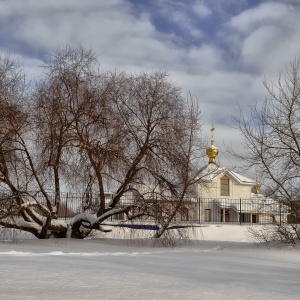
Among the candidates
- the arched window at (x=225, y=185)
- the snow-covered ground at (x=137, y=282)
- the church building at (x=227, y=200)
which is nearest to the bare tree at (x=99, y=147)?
the snow-covered ground at (x=137, y=282)

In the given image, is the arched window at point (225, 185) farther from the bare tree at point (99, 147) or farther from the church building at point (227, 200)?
the bare tree at point (99, 147)

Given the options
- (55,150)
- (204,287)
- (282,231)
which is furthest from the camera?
(282,231)

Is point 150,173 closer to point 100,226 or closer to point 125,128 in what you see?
point 125,128

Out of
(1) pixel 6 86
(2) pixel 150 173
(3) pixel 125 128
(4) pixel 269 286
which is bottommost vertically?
(4) pixel 269 286

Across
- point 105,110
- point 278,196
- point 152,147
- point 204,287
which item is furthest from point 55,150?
point 204,287

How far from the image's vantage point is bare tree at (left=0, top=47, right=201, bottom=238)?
16531 mm

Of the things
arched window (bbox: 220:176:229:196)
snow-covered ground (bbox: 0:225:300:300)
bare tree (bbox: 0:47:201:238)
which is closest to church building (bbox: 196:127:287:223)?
arched window (bbox: 220:176:229:196)

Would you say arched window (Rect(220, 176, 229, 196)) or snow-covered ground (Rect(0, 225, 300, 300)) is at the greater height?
arched window (Rect(220, 176, 229, 196))

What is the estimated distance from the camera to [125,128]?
17.5 meters

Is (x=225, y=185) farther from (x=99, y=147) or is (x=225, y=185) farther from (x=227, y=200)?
(x=99, y=147)

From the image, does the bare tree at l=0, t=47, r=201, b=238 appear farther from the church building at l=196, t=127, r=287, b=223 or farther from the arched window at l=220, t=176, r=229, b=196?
the arched window at l=220, t=176, r=229, b=196

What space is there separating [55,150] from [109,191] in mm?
2595

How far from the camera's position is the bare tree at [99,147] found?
651 inches

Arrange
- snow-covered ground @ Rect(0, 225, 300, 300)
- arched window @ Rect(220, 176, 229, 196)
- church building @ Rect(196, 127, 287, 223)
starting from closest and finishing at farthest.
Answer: snow-covered ground @ Rect(0, 225, 300, 300)
church building @ Rect(196, 127, 287, 223)
arched window @ Rect(220, 176, 229, 196)
